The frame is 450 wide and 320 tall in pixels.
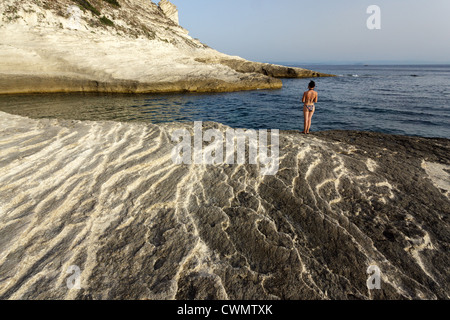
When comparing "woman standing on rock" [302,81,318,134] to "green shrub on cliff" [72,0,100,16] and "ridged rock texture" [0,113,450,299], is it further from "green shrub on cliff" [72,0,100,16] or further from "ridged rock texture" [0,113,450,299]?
"green shrub on cliff" [72,0,100,16]

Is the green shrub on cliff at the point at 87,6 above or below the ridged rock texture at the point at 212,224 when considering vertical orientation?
above

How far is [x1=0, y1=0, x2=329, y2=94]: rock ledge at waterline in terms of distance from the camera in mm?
18109

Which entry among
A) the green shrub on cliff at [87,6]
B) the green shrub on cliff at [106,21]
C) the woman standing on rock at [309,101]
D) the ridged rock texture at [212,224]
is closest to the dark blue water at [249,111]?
the woman standing on rock at [309,101]

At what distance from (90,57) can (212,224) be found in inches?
913

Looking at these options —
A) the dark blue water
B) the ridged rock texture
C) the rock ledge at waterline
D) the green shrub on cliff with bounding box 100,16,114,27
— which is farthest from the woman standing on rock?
the green shrub on cliff with bounding box 100,16,114,27

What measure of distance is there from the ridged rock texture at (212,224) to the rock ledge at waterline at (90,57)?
17.0m

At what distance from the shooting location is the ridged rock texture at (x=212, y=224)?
99.0 inches

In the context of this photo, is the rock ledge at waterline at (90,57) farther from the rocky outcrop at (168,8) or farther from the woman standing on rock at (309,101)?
the rocky outcrop at (168,8)

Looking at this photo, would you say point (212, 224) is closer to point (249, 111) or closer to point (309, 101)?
point (309, 101)

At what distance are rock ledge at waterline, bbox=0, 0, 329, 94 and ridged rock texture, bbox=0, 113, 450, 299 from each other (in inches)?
667
